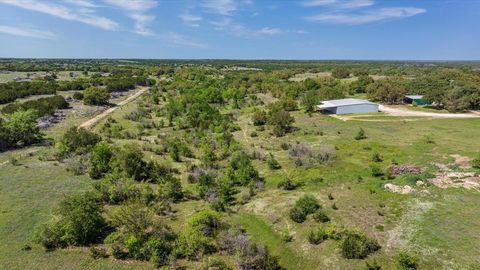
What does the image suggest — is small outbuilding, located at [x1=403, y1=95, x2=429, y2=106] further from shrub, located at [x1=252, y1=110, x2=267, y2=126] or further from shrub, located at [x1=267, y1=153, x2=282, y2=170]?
shrub, located at [x1=267, y1=153, x2=282, y2=170]

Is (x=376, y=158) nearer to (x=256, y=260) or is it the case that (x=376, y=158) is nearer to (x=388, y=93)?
(x=256, y=260)

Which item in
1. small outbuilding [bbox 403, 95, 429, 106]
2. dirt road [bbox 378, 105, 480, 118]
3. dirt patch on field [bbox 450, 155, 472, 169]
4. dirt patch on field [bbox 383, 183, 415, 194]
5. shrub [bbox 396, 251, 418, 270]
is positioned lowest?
shrub [bbox 396, 251, 418, 270]

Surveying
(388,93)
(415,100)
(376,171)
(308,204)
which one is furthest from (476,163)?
(415,100)

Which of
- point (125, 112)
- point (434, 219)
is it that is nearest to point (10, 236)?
point (434, 219)

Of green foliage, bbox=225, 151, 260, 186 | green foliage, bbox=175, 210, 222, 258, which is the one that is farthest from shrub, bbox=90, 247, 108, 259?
green foliage, bbox=225, 151, 260, 186

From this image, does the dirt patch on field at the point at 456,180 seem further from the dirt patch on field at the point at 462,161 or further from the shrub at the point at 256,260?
the shrub at the point at 256,260

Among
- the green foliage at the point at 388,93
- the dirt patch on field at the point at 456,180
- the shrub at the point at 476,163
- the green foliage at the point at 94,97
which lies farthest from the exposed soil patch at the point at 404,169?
the green foliage at the point at 94,97
